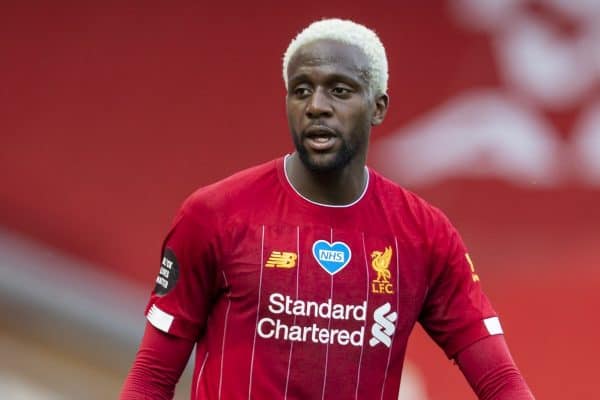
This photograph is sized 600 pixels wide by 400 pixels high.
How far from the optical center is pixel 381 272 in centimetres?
262

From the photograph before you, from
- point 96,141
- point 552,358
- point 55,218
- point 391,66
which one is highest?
point 391,66

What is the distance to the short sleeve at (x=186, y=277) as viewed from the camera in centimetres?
254

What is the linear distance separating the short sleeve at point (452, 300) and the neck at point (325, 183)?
0.63 feet

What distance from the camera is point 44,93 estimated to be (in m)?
5.21

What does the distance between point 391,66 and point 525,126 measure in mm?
578

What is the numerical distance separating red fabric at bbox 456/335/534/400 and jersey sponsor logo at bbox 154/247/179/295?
2.00 ft

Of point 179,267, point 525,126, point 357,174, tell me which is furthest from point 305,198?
Result: point 525,126

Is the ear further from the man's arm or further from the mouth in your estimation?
the man's arm

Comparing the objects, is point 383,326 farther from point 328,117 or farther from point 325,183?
point 328,117

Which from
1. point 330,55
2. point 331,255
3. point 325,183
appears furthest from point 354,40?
point 331,255

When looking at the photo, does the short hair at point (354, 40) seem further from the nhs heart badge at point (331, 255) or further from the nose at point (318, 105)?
the nhs heart badge at point (331, 255)

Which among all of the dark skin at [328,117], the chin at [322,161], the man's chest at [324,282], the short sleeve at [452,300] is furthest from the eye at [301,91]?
Result: the short sleeve at [452,300]

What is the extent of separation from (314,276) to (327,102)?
0.34 m

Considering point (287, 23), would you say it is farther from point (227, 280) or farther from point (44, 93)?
point (227, 280)
